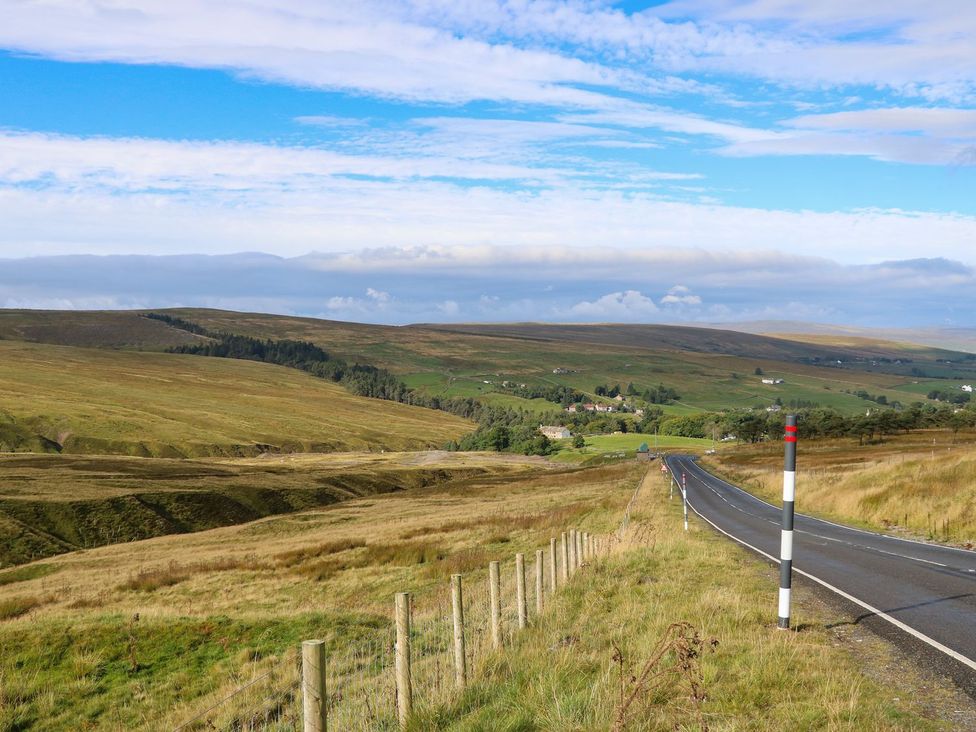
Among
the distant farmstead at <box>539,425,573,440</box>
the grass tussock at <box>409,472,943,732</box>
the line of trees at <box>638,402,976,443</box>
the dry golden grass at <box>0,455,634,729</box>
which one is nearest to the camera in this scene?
the grass tussock at <box>409,472,943,732</box>

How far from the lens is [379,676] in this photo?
11.2 meters

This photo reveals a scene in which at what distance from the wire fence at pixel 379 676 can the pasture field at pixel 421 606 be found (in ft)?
0.59

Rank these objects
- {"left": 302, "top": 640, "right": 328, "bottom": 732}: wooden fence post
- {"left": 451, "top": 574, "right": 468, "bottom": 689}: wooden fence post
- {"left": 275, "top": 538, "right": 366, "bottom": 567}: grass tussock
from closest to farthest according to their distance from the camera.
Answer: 1. {"left": 302, "top": 640, "right": 328, "bottom": 732}: wooden fence post
2. {"left": 451, "top": 574, "right": 468, "bottom": 689}: wooden fence post
3. {"left": 275, "top": 538, "right": 366, "bottom": 567}: grass tussock

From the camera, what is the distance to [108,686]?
15.1 metres

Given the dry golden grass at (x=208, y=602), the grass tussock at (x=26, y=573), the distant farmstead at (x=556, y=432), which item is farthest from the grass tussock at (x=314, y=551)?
the distant farmstead at (x=556, y=432)

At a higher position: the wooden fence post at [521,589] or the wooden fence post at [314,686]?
the wooden fence post at [314,686]

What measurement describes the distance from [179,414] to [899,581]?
451 ft

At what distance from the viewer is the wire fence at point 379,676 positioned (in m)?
8.38

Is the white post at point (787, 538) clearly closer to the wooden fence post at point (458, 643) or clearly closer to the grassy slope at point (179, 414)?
the wooden fence post at point (458, 643)

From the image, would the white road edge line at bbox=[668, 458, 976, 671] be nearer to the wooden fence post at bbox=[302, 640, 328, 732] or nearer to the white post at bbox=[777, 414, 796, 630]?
the white post at bbox=[777, 414, 796, 630]

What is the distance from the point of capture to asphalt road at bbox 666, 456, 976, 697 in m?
9.19

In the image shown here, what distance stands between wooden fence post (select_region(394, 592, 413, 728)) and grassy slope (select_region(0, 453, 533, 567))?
144 ft

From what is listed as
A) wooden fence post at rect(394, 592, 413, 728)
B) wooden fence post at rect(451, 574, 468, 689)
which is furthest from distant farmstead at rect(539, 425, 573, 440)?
wooden fence post at rect(394, 592, 413, 728)

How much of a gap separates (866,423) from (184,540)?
3540 inches
